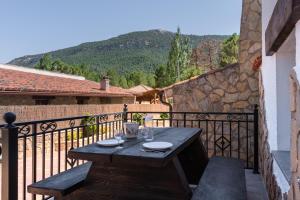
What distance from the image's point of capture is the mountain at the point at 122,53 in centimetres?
3572

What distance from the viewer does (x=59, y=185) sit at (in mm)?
2246

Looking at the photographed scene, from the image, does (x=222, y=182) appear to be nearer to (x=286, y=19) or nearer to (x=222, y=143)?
(x=286, y=19)

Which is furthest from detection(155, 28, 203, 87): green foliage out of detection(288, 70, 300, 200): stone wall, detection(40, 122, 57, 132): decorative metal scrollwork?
detection(288, 70, 300, 200): stone wall

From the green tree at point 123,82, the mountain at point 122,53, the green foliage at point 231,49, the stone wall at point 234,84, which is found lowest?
the stone wall at point 234,84

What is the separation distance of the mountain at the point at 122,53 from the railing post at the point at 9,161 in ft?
108

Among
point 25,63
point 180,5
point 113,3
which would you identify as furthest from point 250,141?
point 25,63

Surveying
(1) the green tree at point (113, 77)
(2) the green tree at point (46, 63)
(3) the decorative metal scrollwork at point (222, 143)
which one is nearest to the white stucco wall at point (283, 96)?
(3) the decorative metal scrollwork at point (222, 143)

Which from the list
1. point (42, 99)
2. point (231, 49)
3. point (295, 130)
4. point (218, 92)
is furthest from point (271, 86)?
point (231, 49)

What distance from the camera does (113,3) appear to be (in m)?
23.8

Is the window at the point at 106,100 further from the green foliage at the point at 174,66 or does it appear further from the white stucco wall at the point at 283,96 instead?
the white stucco wall at the point at 283,96

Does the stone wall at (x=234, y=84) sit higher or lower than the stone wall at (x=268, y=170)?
higher

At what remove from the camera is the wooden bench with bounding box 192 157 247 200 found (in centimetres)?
213

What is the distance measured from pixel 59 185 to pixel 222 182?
144cm

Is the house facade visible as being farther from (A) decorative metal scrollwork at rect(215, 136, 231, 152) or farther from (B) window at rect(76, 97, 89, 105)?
(B) window at rect(76, 97, 89, 105)
